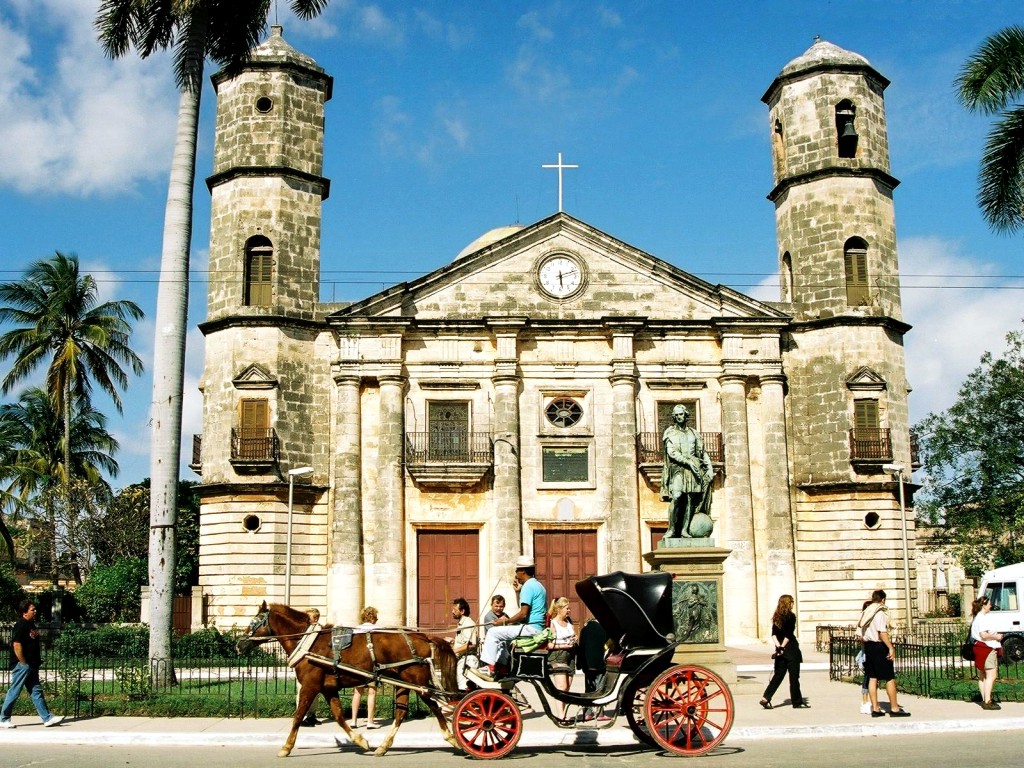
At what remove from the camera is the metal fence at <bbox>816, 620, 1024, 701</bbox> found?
17.4m

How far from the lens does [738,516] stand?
2997 centimetres

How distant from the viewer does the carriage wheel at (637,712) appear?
1237cm

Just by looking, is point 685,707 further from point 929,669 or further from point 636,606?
point 929,669

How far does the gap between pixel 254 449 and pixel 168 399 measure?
10.7 m

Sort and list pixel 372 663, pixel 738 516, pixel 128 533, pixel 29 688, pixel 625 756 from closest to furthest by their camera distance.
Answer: pixel 625 756 → pixel 372 663 → pixel 29 688 → pixel 738 516 → pixel 128 533

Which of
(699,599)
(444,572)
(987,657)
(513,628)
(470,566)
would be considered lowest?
(987,657)

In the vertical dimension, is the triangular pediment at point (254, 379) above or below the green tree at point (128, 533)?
above

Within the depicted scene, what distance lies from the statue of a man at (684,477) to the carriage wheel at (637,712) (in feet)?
17.3

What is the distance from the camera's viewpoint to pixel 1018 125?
24.0 metres

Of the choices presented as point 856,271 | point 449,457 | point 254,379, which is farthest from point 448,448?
point 856,271

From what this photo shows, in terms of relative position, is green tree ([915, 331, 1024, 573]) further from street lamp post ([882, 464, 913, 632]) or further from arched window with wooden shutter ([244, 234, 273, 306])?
arched window with wooden shutter ([244, 234, 273, 306])

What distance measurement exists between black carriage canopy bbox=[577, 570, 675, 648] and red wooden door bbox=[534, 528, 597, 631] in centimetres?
1723

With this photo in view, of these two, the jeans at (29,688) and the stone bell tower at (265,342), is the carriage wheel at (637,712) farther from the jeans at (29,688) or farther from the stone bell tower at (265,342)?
the stone bell tower at (265,342)

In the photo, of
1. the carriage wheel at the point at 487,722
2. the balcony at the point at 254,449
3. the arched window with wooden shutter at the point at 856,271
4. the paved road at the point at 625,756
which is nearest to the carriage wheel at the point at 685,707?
the paved road at the point at 625,756
